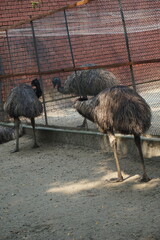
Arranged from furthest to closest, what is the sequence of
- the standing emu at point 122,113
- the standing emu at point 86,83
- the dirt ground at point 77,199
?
A: the standing emu at point 86,83 < the standing emu at point 122,113 < the dirt ground at point 77,199

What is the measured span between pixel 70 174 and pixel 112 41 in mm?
2098

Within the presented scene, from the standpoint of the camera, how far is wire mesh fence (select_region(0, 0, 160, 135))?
728cm

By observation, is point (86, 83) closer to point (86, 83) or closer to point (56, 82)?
point (86, 83)

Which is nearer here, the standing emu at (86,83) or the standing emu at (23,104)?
the standing emu at (23,104)

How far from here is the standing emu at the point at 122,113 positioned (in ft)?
19.8

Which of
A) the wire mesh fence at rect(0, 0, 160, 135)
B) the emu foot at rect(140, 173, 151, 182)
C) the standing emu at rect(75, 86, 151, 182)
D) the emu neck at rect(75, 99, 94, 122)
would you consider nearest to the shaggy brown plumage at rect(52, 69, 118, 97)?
the wire mesh fence at rect(0, 0, 160, 135)

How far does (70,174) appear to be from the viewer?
737cm

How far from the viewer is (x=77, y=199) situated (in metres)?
6.11

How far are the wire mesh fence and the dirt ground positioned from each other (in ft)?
2.98

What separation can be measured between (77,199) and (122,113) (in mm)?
1116

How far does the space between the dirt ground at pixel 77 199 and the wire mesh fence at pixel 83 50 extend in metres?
0.91

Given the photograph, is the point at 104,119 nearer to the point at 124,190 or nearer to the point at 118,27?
the point at 124,190

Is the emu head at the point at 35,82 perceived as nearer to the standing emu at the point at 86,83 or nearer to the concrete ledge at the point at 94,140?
the standing emu at the point at 86,83

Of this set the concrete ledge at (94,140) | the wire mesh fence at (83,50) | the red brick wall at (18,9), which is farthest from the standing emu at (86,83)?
the red brick wall at (18,9)
